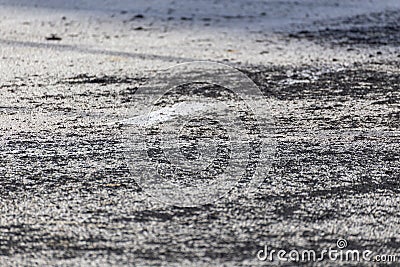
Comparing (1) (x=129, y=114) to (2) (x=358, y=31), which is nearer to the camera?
(1) (x=129, y=114)

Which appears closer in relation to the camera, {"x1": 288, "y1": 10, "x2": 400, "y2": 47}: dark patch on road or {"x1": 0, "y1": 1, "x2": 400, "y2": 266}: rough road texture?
{"x1": 0, "y1": 1, "x2": 400, "y2": 266}: rough road texture

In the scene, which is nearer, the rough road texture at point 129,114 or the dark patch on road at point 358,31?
the rough road texture at point 129,114

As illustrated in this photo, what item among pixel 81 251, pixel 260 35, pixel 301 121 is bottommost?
pixel 81 251

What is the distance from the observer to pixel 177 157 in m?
4.45

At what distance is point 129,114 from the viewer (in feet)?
17.9

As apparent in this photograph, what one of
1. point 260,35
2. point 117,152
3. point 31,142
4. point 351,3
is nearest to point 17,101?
point 31,142

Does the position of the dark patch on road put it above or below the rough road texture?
above

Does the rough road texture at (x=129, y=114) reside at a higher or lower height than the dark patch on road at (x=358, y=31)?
lower

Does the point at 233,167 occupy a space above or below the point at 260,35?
below

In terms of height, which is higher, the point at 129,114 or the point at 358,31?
the point at 358,31

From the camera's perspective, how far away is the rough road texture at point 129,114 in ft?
10.9

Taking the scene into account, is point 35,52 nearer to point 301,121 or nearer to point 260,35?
point 260,35

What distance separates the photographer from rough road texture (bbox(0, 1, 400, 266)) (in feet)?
10.9

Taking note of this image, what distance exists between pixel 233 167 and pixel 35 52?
399 centimetres
